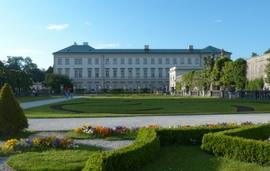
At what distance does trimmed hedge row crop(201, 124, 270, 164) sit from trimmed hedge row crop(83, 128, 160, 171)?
114cm

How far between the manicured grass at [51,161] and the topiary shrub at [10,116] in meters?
3.70

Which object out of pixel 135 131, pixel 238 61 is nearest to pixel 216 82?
pixel 238 61

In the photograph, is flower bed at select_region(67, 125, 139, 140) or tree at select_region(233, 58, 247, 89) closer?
flower bed at select_region(67, 125, 139, 140)

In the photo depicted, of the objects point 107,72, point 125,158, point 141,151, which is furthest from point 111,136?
point 107,72

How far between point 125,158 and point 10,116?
6929 mm

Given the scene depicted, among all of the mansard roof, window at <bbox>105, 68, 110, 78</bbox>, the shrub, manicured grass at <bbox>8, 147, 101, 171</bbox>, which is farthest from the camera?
window at <bbox>105, 68, 110, 78</bbox>

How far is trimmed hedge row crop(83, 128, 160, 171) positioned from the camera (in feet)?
22.0

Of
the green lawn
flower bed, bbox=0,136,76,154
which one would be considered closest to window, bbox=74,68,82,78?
the green lawn

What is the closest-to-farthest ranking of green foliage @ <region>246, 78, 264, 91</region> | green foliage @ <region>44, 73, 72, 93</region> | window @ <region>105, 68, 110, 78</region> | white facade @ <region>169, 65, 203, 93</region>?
green foliage @ <region>246, 78, 264, 91</region>, green foliage @ <region>44, 73, 72, 93</region>, white facade @ <region>169, 65, 203, 93</region>, window @ <region>105, 68, 110, 78</region>

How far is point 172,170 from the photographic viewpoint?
7.96 m

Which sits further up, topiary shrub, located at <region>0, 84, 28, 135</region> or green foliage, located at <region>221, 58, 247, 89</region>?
green foliage, located at <region>221, 58, 247, 89</region>

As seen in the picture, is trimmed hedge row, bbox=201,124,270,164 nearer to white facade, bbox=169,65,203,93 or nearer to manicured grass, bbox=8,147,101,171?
manicured grass, bbox=8,147,101,171

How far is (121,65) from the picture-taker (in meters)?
123

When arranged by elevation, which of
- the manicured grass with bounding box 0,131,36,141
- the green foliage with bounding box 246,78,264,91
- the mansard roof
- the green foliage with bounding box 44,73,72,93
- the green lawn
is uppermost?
the mansard roof
